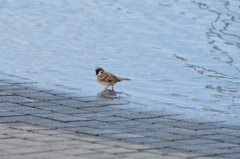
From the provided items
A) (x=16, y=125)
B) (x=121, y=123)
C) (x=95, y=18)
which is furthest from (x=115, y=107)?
(x=95, y=18)

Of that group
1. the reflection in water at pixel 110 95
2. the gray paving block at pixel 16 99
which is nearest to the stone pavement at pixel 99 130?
the gray paving block at pixel 16 99

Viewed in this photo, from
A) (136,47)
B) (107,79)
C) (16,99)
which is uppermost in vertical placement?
(16,99)

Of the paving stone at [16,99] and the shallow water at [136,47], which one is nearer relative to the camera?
the paving stone at [16,99]

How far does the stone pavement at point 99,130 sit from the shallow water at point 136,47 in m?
1.11

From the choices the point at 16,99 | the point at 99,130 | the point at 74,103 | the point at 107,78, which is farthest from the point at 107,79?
the point at 99,130

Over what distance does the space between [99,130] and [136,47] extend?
351 inches

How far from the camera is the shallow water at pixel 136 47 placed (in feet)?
42.2

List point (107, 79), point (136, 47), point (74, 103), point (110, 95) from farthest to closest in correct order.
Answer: point (136, 47)
point (107, 79)
point (110, 95)
point (74, 103)

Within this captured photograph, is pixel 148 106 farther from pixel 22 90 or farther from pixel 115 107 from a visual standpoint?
pixel 22 90

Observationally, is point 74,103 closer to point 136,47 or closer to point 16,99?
point 16,99

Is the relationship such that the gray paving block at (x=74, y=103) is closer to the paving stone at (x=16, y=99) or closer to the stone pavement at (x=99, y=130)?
the stone pavement at (x=99, y=130)

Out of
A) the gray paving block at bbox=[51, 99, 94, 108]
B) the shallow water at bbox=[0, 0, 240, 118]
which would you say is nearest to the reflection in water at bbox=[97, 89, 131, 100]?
the shallow water at bbox=[0, 0, 240, 118]

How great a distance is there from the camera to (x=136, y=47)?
17328 mm

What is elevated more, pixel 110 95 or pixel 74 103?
pixel 74 103
